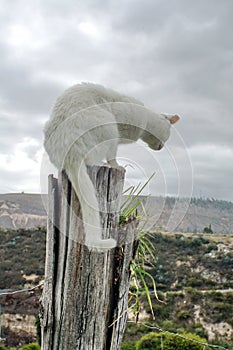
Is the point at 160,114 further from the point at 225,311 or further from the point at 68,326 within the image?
the point at 225,311

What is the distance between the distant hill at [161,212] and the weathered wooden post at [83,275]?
14cm

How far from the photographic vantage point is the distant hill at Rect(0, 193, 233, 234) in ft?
5.70

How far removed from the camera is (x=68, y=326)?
1583 millimetres

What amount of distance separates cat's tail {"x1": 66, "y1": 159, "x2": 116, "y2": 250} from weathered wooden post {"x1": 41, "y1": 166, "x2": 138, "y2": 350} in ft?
0.09

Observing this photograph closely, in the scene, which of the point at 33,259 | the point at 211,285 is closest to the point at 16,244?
the point at 33,259

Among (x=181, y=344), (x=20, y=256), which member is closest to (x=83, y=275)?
(x=181, y=344)

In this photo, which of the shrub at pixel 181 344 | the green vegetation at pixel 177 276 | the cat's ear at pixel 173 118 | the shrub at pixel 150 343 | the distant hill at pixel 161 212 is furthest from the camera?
the green vegetation at pixel 177 276

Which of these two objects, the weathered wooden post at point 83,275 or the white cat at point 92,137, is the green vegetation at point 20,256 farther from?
the weathered wooden post at point 83,275

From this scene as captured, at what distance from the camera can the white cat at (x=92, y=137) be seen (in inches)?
61.8

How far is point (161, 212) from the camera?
69.8 inches

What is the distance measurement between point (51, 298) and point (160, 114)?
152cm

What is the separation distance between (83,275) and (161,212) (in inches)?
19.1

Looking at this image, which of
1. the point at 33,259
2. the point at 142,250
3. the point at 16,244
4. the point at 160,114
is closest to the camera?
the point at 142,250

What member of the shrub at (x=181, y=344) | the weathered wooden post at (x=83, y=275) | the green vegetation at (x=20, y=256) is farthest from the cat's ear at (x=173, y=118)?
the green vegetation at (x=20, y=256)
